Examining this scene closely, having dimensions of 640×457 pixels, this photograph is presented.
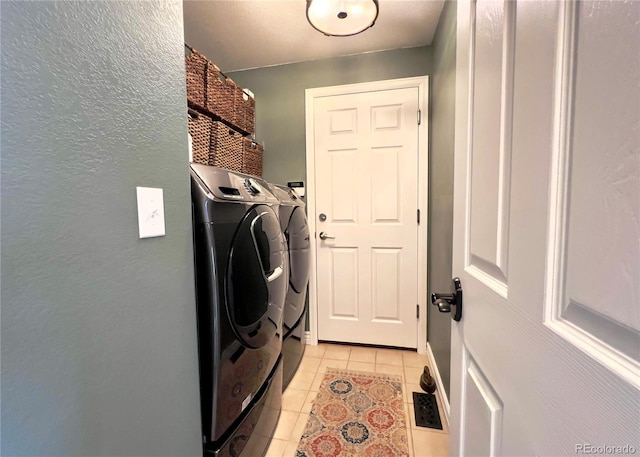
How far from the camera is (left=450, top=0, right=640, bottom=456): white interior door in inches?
9.6

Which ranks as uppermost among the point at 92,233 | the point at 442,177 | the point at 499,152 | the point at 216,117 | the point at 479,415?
the point at 216,117

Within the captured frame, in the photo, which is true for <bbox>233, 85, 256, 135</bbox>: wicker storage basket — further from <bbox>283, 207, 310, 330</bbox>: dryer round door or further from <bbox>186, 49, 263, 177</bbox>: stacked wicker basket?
<bbox>283, 207, 310, 330</bbox>: dryer round door

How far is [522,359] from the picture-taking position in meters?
0.40

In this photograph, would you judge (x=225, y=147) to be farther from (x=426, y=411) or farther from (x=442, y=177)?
(x=426, y=411)

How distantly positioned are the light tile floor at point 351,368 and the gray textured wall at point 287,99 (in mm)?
1485

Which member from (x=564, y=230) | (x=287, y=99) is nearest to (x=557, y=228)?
(x=564, y=230)

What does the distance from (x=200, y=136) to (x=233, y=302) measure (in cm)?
84

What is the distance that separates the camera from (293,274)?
178cm

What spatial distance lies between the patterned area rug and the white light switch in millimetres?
1275

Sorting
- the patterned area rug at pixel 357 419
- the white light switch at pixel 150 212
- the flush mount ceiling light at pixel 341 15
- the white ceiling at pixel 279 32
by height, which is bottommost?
the patterned area rug at pixel 357 419

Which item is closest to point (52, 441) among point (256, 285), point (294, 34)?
point (256, 285)

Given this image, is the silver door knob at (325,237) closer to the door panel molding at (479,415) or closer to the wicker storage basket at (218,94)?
the wicker storage basket at (218,94)

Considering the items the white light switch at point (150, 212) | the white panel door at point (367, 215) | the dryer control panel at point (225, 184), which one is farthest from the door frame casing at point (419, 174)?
the white light switch at point (150, 212)

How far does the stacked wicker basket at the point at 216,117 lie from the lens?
49.9 inches
